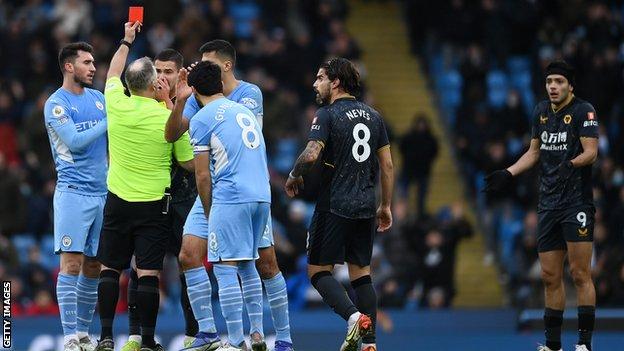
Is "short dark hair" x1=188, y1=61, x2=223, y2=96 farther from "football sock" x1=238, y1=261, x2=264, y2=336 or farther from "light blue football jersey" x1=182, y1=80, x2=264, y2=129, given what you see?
"football sock" x1=238, y1=261, x2=264, y2=336

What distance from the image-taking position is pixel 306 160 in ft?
39.4

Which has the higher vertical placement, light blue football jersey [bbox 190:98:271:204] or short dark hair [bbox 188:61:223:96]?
short dark hair [bbox 188:61:223:96]

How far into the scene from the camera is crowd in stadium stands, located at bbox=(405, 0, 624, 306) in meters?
20.2

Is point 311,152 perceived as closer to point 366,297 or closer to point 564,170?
point 366,297

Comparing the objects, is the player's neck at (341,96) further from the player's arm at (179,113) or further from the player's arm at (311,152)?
the player's arm at (179,113)

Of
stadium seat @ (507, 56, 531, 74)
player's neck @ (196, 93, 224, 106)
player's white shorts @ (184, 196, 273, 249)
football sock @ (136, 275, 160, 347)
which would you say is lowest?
football sock @ (136, 275, 160, 347)

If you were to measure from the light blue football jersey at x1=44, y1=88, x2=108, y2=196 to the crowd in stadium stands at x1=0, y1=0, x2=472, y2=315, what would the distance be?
6311 mm

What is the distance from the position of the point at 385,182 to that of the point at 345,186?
0.39 metres

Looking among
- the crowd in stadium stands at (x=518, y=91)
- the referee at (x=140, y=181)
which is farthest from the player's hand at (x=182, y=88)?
the crowd in stadium stands at (x=518, y=91)

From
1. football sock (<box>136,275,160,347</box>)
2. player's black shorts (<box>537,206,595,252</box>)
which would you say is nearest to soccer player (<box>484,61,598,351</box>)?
player's black shorts (<box>537,206,595,252</box>)

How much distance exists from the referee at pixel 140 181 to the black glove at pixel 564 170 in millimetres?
3701

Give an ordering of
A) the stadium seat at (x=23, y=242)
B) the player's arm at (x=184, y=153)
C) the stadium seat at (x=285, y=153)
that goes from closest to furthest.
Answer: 1. the player's arm at (x=184, y=153)
2. the stadium seat at (x=23, y=242)
3. the stadium seat at (x=285, y=153)

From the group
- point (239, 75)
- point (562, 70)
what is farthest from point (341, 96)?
point (239, 75)

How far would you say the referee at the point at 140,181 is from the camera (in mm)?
12375
